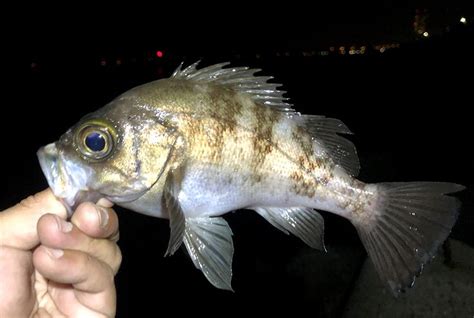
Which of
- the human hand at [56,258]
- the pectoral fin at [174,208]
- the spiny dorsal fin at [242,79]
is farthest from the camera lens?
the spiny dorsal fin at [242,79]

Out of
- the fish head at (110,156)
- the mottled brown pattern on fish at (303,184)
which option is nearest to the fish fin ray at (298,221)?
the mottled brown pattern on fish at (303,184)

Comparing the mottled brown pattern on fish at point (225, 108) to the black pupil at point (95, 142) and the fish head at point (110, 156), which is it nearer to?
the fish head at point (110, 156)

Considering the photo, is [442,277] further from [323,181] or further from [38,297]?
[38,297]

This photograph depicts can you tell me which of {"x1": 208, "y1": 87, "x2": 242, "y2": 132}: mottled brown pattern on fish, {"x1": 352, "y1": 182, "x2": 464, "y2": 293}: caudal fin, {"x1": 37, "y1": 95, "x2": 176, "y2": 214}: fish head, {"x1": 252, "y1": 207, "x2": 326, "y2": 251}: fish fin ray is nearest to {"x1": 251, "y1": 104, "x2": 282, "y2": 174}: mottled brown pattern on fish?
{"x1": 208, "y1": 87, "x2": 242, "y2": 132}: mottled brown pattern on fish

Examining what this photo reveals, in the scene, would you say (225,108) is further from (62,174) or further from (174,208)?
(62,174)

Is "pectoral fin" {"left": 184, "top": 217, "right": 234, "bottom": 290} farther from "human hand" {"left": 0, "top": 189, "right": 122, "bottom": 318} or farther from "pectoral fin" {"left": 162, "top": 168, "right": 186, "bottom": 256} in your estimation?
"human hand" {"left": 0, "top": 189, "right": 122, "bottom": 318}

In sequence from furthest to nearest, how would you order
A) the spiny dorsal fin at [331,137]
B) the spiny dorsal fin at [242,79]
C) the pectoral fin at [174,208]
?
the spiny dorsal fin at [331,137]
the spiny dorsal fin at [242,79]
the pectoral fin at [174,208]

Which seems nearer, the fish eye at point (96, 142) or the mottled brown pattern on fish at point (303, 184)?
the fish eye at point (96, 142)
